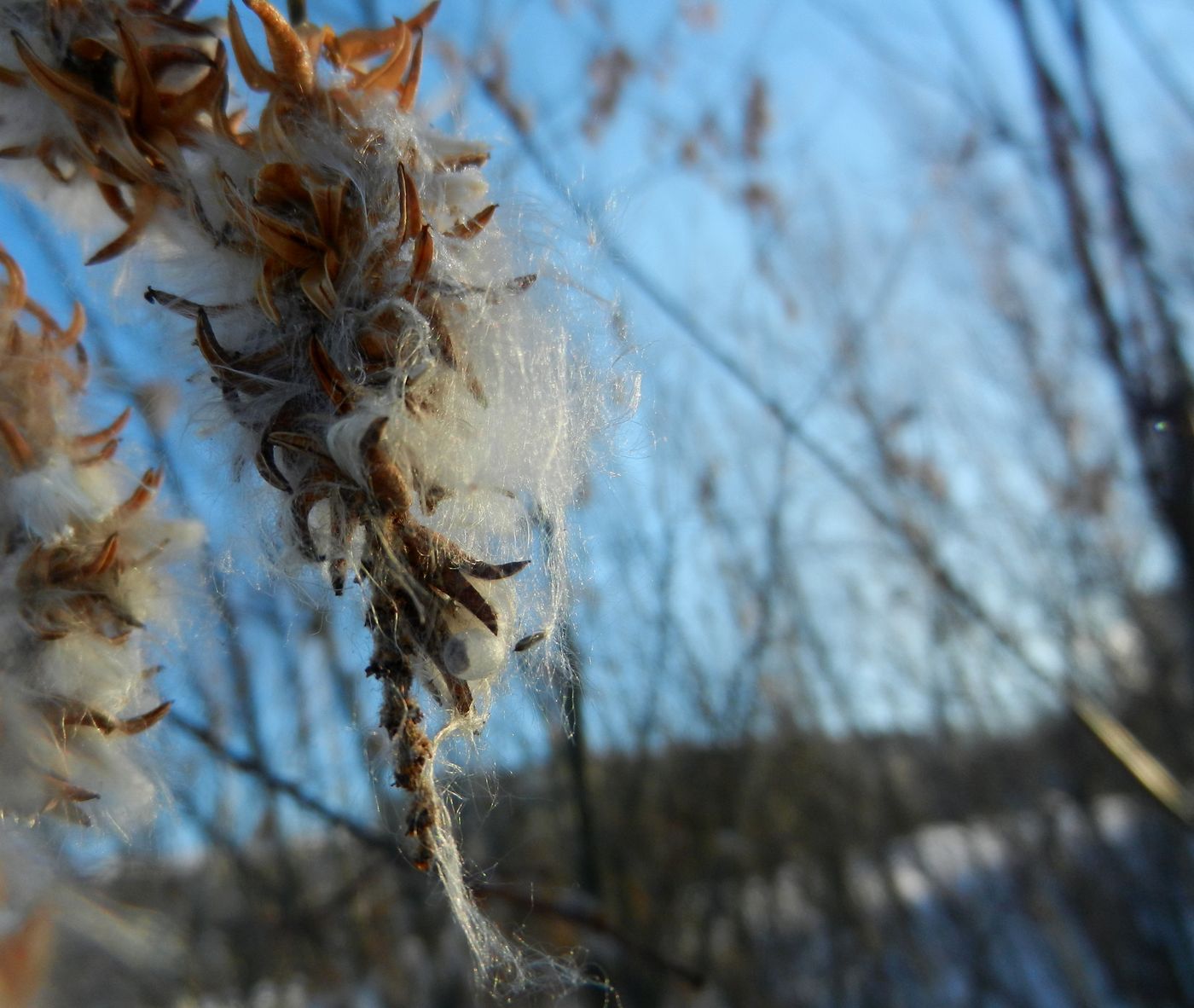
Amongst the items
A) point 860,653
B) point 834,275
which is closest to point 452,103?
point 834,275

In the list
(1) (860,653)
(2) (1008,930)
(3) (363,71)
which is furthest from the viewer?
(2) (1008,930)

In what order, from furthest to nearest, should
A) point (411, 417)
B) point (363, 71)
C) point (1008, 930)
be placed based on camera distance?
point (1008, 930), point (363, 71), point (411, 417)

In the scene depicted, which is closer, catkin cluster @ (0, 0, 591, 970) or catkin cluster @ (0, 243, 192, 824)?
catkin cluster @ (0, 0, 591, 970)

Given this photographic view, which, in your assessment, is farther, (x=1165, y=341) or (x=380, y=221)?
(x=1165, y=341)

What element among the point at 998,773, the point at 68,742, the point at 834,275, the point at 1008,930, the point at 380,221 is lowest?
the point at 1008,930

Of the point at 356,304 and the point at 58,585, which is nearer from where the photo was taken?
the point at 356,304

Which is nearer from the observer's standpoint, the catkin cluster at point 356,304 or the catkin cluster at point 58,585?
the catkin cluster at point 356,304

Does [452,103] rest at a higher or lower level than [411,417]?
higher

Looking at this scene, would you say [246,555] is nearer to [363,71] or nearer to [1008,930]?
[363,71]
